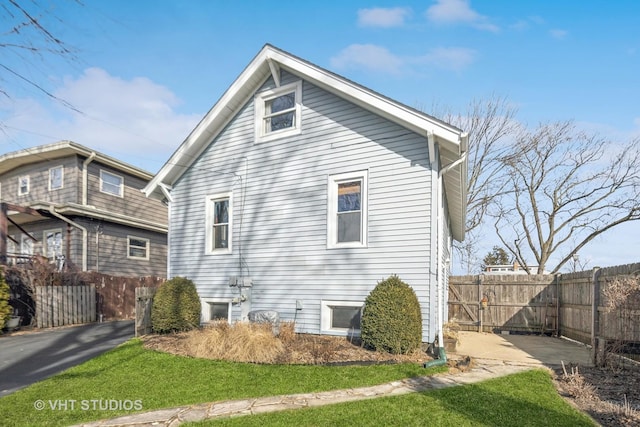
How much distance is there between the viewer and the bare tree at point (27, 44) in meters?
3.61

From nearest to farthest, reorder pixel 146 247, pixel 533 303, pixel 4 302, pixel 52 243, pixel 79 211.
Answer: pixel 4 302 < pixel 533 303 < pixel 79 211 < pixel 52 243 < pixel 146 247

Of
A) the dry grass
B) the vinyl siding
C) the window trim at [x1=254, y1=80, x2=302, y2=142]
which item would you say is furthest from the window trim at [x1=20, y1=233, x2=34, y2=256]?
the window trim at [x1=254, y1=80, x2=302, y2=142]

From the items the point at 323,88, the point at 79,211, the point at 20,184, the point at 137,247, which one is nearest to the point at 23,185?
the point at 20,184

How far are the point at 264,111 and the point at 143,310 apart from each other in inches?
240

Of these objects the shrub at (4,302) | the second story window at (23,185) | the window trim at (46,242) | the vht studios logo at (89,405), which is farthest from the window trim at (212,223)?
the second story window at (23,185)

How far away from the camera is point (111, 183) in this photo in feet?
55.8

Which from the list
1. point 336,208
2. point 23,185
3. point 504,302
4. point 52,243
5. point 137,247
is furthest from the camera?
point 137,247

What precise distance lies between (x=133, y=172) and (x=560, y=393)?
18.2m

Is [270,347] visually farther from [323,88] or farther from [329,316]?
[323,88]

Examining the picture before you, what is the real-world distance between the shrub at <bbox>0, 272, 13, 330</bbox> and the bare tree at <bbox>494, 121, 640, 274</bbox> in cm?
2231

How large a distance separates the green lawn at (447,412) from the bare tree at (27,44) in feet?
13.6

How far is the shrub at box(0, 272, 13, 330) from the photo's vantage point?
406 inches

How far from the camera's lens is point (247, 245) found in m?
9.86

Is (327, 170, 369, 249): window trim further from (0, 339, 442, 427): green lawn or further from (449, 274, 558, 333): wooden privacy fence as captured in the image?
(449, 274, 558, 333): wooden privacy fence
